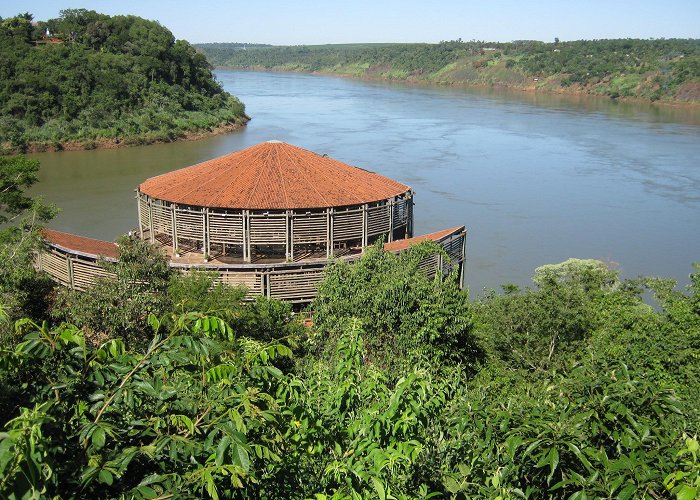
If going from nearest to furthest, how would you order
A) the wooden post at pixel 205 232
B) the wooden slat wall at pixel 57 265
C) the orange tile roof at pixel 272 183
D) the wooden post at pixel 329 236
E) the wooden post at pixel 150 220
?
the wooden slat wall at pixel 57 265, the wooden post at pixel 205 232, the wooden post at pixel 329 236, the orange tile roof at pixel 272 183, the wooden post at pixel 150 220

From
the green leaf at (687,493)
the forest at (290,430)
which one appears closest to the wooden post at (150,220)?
the forest at (290,430)

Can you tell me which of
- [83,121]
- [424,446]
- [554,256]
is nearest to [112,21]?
[83,121]

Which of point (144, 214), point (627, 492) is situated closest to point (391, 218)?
point (144, 214)

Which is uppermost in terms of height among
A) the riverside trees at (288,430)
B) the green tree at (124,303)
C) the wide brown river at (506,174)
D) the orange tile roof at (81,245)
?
the riverside trees at (288,430)

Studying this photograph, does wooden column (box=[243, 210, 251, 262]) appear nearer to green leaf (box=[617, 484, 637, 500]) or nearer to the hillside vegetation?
green leaf (box=[617, 484, 637, 500])

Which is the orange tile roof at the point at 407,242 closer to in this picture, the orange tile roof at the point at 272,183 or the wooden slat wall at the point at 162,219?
the orange tile roof at the point at 272,183

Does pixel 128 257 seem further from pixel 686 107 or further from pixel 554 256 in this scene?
pixel 686 107

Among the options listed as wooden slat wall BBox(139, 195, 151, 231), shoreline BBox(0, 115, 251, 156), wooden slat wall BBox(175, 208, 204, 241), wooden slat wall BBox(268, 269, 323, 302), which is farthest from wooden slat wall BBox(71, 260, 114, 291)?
shoreline BBox(0, 115, 251, 156)
